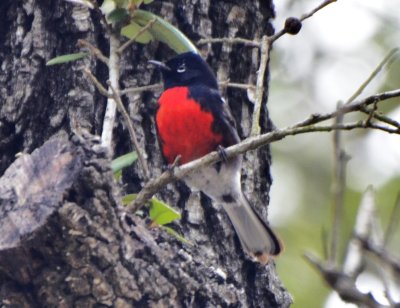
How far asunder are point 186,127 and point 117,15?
110 centimetres

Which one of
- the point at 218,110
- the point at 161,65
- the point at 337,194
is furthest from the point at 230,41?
the point at 337,194

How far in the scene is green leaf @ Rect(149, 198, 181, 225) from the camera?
338cm

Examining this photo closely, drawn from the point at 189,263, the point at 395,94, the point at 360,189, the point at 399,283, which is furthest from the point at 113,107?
the point at 360,189

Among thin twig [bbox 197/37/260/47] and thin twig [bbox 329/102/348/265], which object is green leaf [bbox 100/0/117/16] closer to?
thin twig [bbox 197/37/260/47]

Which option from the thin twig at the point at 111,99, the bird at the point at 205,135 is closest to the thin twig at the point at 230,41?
the bird at the point at 205,135

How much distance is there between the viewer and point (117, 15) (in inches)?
145

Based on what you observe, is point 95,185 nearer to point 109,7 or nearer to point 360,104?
point 360,104

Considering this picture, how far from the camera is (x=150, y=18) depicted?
375 cm

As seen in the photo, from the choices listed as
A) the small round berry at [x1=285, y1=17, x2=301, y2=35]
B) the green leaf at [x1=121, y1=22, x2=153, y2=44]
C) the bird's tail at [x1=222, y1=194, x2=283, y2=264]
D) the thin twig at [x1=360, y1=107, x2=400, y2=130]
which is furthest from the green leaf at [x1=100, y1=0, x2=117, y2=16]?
the thin twig at [x1=360, y1=107, x2=400, y2=130]

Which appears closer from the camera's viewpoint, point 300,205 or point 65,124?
point 65,124

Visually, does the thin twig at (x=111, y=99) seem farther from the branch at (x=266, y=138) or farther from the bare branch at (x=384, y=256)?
the bare branch at (x=384, y=256)

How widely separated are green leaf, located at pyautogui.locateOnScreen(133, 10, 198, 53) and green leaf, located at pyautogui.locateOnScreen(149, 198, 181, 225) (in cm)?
76

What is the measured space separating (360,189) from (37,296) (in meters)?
4.08

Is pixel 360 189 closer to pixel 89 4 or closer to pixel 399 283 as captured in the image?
pixel 89 4
